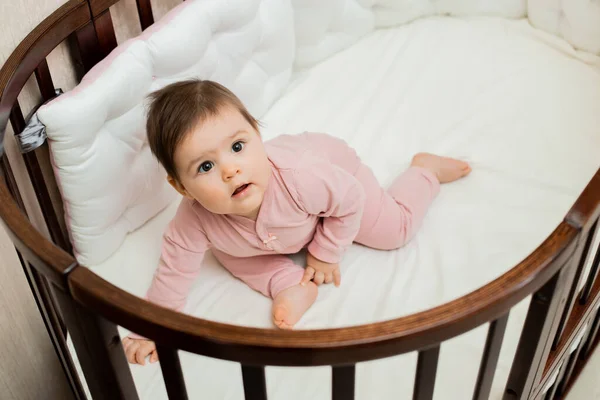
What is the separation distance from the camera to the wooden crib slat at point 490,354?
711 mm

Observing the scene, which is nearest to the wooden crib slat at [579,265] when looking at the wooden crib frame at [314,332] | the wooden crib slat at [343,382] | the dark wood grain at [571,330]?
the wooden crib frame at [314,332]

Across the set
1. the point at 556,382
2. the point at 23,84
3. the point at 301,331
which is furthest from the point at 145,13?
the point at 556,382

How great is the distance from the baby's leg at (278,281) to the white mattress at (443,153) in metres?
0.02

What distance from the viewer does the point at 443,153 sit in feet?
4.72

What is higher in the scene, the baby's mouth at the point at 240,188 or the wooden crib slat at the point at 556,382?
the baby's mouth at the point at 240,188

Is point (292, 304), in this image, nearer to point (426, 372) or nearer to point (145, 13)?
point (426, 372)

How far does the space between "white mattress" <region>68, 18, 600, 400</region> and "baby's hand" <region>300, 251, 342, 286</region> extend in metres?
0.02

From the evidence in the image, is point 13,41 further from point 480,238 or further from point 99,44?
point 480,238

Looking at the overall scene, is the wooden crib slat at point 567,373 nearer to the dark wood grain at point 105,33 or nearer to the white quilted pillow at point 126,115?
the white quilted pillow at point 126,115

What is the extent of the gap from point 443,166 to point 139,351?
2.17 feet

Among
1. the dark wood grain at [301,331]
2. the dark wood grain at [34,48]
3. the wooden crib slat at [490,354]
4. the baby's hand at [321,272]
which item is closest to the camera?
the dark wood grain at [301,331]

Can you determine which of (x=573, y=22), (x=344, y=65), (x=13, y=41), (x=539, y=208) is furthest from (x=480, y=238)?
(x=13, y=41)

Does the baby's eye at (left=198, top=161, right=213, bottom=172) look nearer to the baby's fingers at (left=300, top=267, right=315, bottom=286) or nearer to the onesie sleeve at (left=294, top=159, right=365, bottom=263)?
the onesie sleeve at (left=294, top=159, right=365, bottom=263)

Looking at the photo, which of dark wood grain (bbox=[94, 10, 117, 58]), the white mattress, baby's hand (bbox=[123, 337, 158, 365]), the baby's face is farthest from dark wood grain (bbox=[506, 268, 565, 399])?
dark wood grain (bbox=[94, 10, 117, 58])
